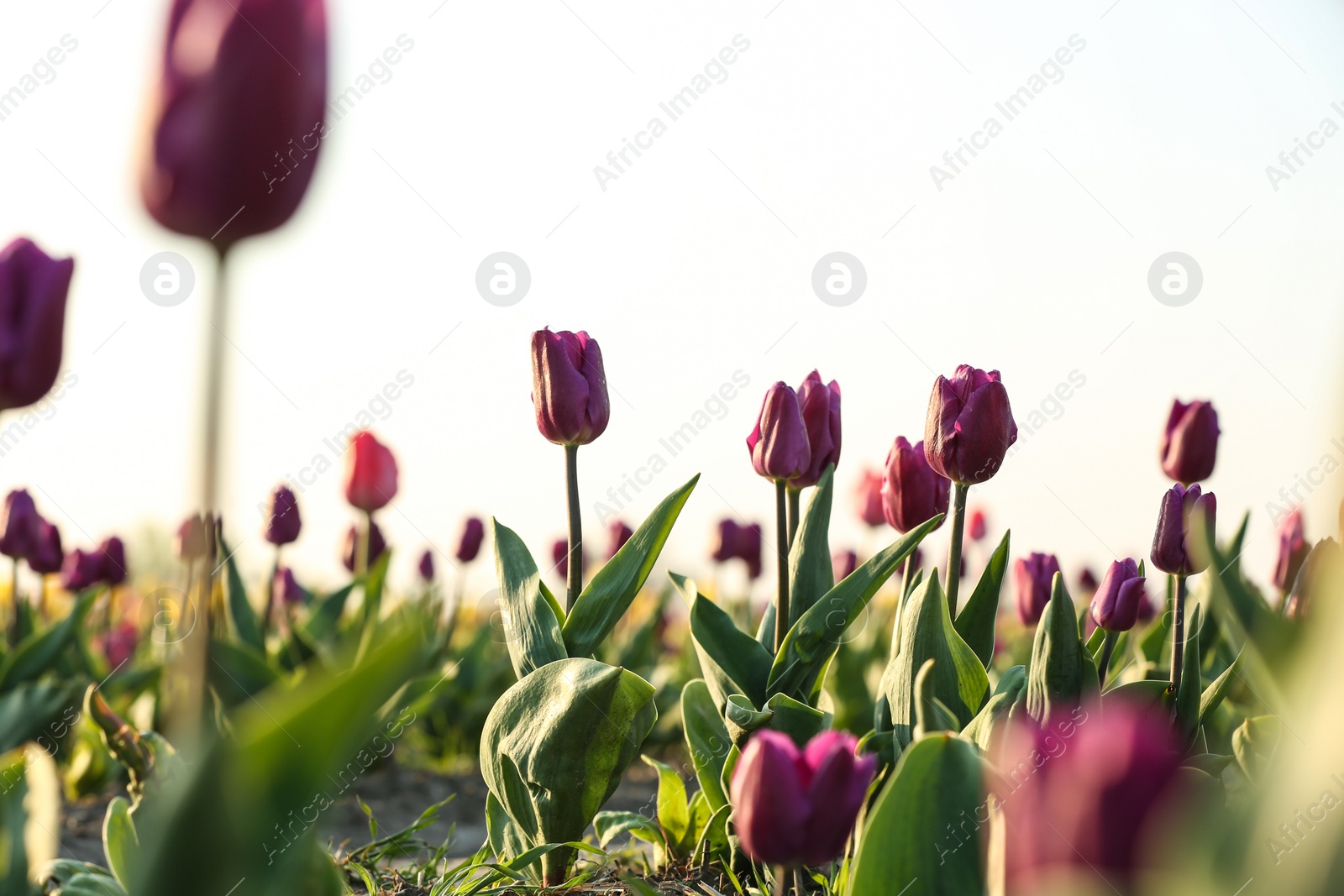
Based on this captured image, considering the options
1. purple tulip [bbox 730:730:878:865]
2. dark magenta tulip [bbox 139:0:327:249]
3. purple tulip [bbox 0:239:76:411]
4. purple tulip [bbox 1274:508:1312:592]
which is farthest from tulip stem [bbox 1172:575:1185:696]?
purple tulip [bbox 0:239:76:411]

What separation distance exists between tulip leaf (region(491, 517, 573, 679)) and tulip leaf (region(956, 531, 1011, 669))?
2.59 ft

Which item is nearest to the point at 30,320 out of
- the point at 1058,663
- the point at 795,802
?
the point at 795,802

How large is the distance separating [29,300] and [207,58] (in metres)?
0.69

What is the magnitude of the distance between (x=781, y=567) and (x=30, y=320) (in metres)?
1.28

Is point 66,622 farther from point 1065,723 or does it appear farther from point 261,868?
point 1065,723

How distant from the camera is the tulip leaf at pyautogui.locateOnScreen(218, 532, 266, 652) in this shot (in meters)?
3.68

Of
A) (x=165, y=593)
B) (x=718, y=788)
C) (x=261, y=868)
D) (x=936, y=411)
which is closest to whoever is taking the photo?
(x=261, y=868)

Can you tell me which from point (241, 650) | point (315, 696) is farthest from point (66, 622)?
point (315, 696)

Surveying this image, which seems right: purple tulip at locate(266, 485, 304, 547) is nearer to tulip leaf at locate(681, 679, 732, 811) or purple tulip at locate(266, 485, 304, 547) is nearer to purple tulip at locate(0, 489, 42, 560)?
purple tulip at locate(0, 489, 42, 560)

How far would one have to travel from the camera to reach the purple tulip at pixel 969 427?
178cm

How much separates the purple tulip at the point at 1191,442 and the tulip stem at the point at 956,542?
73cm

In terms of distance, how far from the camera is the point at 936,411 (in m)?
1.81

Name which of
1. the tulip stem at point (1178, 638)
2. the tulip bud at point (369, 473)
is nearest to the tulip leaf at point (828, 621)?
the tulip stem at point (1178, 638)

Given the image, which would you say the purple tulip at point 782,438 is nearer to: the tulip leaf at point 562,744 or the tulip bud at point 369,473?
the tulip leaf at point 562,744
